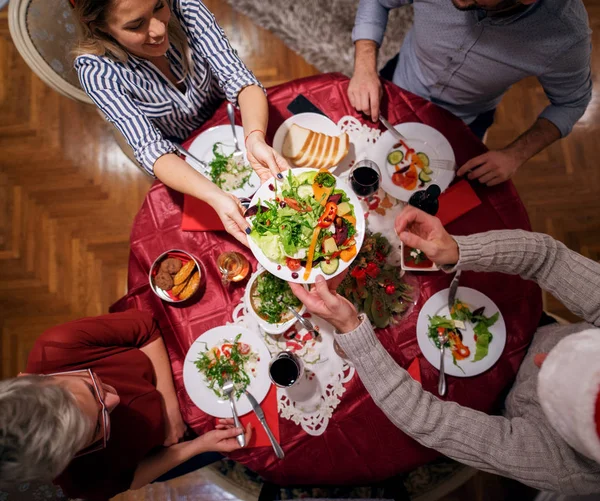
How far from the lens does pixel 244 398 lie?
5.86 feet

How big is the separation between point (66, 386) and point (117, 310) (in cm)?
54

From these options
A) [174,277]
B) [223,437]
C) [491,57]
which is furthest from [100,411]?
[491,57]

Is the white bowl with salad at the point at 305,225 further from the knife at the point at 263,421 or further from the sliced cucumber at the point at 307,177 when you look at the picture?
the knife at the point at 263,421

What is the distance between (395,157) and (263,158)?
64cm

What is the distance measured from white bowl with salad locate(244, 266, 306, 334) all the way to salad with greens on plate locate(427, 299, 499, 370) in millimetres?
591

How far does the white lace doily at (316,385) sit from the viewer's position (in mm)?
1765

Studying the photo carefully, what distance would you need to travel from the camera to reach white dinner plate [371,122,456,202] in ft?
6.35

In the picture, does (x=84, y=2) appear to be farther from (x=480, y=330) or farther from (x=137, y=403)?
(x=480, y=330)

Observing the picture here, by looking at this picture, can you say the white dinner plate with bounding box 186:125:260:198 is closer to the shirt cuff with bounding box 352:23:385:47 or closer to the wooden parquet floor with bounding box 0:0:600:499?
the shirt cuff with bounding box 352:23:385:47

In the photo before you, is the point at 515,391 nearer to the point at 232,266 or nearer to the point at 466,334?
the point at 466,334

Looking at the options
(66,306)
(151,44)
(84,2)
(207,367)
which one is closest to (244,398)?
(207,367)

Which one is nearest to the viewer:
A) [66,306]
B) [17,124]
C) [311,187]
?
[311,187]

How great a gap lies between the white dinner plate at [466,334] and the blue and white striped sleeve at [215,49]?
1338 mm

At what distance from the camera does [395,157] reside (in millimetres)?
1954
